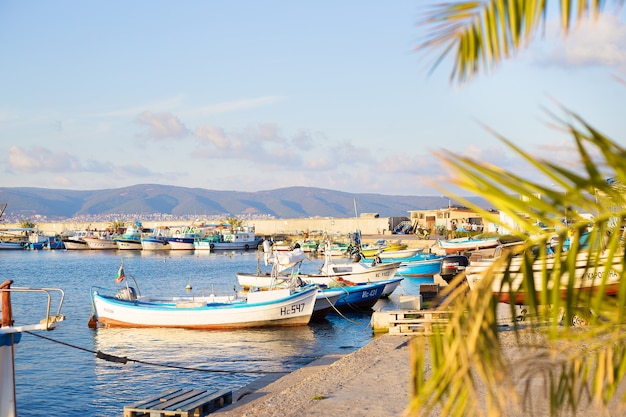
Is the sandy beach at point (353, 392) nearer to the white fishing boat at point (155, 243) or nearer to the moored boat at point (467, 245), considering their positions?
the moored boat at point (467, 245)

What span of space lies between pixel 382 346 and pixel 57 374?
9.38 m

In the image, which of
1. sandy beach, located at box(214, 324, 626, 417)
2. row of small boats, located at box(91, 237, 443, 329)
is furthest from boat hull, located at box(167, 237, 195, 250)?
sandy beach, located at box(214, 324, 626, 417)

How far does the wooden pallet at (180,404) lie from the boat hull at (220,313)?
13.2m

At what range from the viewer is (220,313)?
26.6 meters

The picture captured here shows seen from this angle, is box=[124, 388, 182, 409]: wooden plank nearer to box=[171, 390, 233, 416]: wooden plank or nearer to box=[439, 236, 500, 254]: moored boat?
box=[171, 390, 233, 416]: wooden plank

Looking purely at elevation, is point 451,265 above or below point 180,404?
above

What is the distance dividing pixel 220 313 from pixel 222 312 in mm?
83

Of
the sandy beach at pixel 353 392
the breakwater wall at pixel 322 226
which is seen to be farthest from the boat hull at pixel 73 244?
the sandy beach at pixel 353 392

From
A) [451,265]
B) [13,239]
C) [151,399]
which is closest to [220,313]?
[151,399]

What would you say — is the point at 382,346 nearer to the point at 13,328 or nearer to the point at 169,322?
the point at 13,328

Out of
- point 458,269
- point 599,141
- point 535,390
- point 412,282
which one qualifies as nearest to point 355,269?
point 458,269

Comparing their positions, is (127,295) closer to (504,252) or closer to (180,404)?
(180,404)

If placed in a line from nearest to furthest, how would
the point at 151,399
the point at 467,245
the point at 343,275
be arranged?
1. the point at 151,399
2. the point at 343,275
3. the point at 467,245

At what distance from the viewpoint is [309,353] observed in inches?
891
